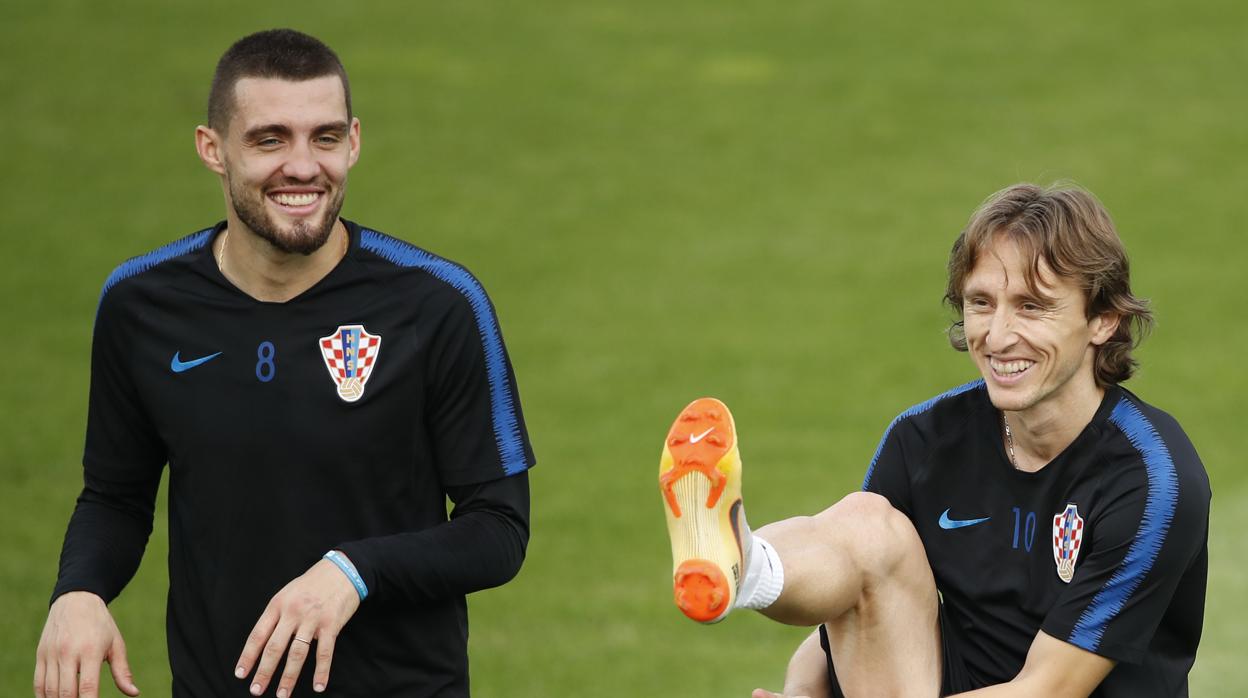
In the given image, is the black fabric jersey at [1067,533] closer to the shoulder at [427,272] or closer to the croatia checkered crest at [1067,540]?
the croatia checkered crest at [1067,540]

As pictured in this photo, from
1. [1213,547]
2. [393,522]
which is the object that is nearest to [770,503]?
[1213,547]

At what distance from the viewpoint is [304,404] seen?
4.02m

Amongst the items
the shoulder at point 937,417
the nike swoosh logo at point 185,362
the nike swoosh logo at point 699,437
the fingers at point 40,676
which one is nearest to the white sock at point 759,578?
the nike swoosh logo at point 699,437

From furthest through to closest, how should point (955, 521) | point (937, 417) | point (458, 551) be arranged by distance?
point (937, 417) < point (955, 521) < point (458, 551)

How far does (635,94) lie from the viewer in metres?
17.3

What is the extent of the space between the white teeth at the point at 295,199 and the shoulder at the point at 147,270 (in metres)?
0.28

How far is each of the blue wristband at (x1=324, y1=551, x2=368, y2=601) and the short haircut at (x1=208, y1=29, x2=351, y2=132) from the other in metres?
1.01

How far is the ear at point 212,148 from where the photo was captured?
4.08 meters

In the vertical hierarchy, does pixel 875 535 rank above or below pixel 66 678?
above

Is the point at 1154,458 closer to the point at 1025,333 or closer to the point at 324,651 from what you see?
the point at 1025,333

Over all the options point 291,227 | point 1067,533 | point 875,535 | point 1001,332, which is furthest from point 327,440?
point 1067,533

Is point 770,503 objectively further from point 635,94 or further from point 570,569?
point 635,94

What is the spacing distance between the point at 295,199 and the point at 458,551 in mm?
862

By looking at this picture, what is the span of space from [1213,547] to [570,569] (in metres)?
3.33
